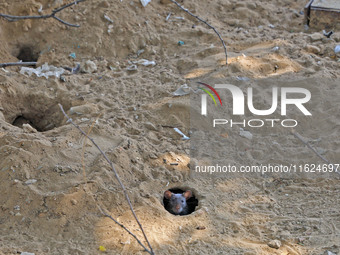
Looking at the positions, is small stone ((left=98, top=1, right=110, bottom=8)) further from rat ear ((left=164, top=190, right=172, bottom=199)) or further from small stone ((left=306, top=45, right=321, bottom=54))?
rat ear ((left=164, top=190, right=172, bottom=199))

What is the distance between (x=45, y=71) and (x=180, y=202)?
2978 millimetres

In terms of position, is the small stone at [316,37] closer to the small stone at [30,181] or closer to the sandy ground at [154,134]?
the sandy ground at [154,134]

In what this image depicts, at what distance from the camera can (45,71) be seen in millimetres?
6012

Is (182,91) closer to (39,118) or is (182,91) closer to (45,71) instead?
(39,118)

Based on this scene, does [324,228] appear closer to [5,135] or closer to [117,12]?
[5,135]

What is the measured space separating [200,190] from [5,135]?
1.95 m

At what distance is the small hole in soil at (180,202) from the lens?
13.1 ft

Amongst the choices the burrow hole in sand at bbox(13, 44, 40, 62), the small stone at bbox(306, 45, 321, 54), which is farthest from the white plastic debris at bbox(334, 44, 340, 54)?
the burrow hole in sand at bbox(13, 44, 40, 62)

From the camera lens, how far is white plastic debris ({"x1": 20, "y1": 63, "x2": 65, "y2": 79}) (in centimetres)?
589

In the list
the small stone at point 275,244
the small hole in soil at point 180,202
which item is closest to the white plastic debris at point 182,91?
the small hole in soil at point 180,202

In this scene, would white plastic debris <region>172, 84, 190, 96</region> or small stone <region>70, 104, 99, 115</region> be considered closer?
small stone <region>70, 104, 99, 115</region>

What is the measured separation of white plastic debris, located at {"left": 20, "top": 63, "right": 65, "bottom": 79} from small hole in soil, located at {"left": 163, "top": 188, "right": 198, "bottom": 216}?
259 centimetres

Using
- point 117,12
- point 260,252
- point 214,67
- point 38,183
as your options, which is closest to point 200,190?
point 260,252

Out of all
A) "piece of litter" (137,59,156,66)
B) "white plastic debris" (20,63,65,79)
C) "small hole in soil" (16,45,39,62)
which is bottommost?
"white plastic debris" (20,63,65,79)
